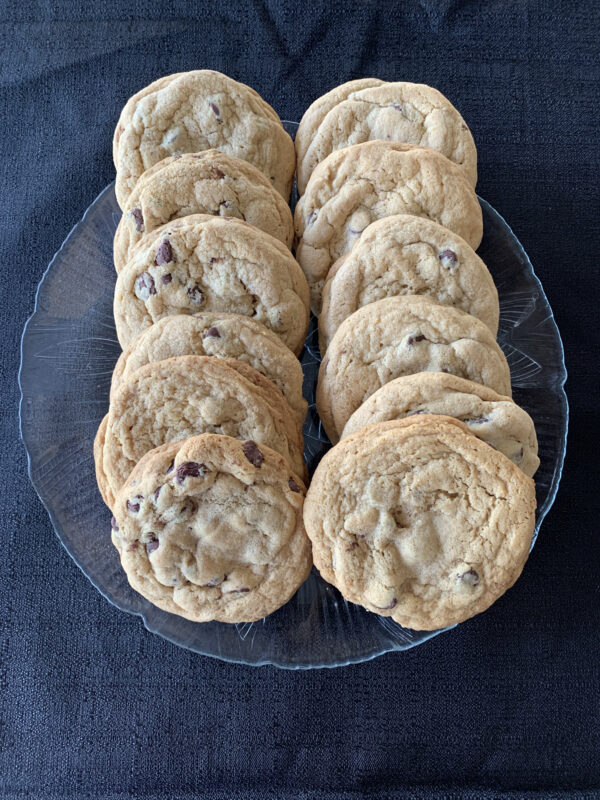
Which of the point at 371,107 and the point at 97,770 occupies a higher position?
the point at 371,107

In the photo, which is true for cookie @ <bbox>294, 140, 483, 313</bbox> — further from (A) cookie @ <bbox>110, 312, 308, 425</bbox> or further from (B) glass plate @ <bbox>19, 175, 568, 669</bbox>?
(A) cookie @ <bbox>110, 312, 308, 425</bbox>

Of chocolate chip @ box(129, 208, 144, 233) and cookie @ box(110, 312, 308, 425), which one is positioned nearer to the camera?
cookie @ box(110, 312, 308, 425)

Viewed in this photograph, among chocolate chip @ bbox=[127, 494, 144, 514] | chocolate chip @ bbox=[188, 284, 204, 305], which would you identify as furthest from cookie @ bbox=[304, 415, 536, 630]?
chocolate chip @ bbox=[188, 284, 204, 305]

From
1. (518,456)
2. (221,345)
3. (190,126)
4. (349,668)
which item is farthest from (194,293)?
(349,668)

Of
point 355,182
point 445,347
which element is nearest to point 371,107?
point 355,182

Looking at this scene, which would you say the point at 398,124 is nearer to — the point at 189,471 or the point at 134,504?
the point at 189,471

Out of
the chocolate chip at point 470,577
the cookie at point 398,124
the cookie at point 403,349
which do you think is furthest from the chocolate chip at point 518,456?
the cookie at point 398,124

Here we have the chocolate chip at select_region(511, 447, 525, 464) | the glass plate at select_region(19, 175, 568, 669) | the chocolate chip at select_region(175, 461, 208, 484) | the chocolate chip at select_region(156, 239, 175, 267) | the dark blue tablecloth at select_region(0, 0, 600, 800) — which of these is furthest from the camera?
the dark blue tablecloth at select_region(0, 0, 600, 800)

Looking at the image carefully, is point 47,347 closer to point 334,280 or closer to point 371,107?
point 334,280
